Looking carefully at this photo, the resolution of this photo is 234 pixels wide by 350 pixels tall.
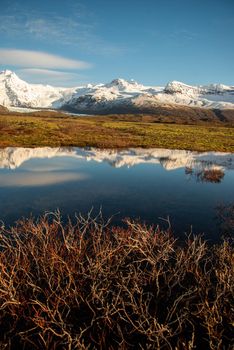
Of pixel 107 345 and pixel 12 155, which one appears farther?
pixel 12 155

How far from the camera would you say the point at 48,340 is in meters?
11.6

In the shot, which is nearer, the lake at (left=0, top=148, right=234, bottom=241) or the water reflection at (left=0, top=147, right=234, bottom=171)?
the lake at (left=0, top=148, right=234, bottom=241)

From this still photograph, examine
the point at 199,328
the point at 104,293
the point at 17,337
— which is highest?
the point at 104,293

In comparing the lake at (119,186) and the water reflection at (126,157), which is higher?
the water reflection at (126,157)

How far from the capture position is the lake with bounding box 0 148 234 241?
29.2m

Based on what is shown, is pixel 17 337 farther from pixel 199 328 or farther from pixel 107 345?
pixel 199 328

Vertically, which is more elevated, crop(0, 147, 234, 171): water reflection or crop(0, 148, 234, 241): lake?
crop(0, 147, 234, 171): water reflection

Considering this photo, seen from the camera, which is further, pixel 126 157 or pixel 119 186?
pixel 126 157

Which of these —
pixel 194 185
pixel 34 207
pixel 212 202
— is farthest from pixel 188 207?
pixel 34 207

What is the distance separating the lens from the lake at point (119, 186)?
29.2 m

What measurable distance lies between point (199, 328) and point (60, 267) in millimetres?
5033

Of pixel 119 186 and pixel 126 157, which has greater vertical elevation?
pixel 126 157

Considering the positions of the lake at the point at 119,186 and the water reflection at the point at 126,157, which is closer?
the lake at the point at 119,186

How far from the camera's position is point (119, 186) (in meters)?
40.0
